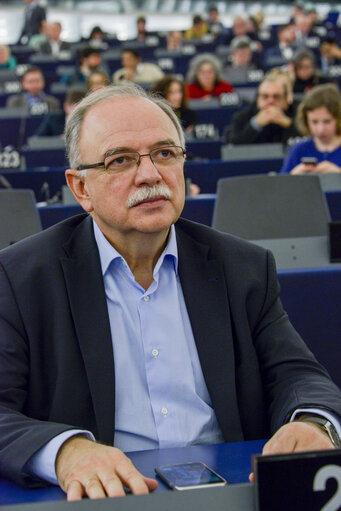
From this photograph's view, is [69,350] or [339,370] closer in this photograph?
[69,350]

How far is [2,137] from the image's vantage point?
823cm

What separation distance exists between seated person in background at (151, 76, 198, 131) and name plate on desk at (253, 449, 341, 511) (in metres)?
5.45

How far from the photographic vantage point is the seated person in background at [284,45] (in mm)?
13789

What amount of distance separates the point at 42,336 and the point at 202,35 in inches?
605

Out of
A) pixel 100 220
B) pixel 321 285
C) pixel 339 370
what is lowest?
pixel 339 370

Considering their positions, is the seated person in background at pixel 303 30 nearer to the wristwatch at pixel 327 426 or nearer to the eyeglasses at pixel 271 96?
the eyeglasses at pixel 271 96

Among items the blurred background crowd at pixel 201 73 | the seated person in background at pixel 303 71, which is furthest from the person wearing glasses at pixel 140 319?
the seated person in background at pixel 303 71

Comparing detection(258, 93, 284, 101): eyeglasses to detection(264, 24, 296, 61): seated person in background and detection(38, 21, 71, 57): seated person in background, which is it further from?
detection(38, 21, 71, 57): seated person in background

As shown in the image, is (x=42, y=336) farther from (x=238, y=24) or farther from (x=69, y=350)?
(x=238, y=24)

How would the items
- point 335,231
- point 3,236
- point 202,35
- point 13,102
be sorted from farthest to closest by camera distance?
1. point 202,35
2. point 13,102
3. point 3,236
4. point 335,231

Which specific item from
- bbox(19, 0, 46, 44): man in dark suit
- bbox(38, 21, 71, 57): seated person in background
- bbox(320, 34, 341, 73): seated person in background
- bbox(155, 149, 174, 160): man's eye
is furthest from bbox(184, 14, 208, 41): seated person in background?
bbox(155, 149, 174, 160): man's eye

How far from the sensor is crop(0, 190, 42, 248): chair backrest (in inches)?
106

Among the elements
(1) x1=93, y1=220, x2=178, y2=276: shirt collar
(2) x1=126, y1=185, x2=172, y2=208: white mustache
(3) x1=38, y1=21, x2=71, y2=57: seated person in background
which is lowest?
(1) x1=93, y1=220, x2=178, y2=276: shirt collar

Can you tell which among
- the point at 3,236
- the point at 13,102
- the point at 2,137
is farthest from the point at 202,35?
the point at 3,236
